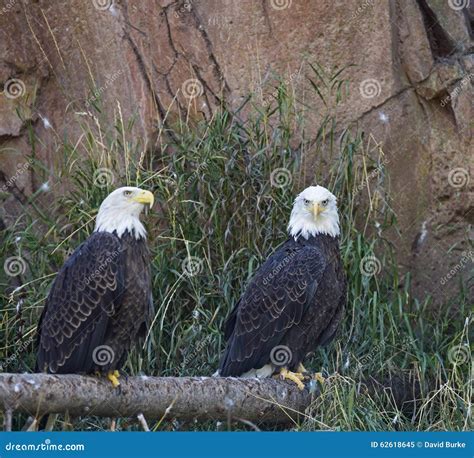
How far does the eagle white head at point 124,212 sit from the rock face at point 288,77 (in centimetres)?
202

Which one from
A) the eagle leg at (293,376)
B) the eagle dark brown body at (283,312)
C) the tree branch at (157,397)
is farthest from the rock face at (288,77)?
the tree branch at (157,397)

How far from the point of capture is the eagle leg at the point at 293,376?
23.2ft

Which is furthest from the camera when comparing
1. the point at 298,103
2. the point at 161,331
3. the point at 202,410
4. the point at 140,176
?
the point at 298,103

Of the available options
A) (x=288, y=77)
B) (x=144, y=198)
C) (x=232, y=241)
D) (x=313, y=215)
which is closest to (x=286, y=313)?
(x=313, y=215)

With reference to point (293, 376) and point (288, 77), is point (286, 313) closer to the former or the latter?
point (293, 376)

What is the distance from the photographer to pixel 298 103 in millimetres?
8898

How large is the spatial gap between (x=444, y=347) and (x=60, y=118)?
3399 millimetres

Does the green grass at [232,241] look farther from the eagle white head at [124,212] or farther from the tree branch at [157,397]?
the eagle white head at [124,212]

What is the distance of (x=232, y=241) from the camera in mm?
7977

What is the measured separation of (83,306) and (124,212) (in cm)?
61

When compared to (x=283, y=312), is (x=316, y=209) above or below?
above

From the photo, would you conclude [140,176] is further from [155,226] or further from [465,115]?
[465,115]

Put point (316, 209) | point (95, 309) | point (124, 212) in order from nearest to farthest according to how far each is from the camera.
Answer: point (95, 309) < point (124, 212) < point (316, 209)

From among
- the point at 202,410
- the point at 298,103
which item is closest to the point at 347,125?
the point at 298,103
